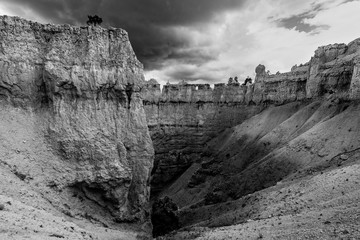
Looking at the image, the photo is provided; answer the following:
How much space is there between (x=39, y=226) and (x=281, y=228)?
17334mm

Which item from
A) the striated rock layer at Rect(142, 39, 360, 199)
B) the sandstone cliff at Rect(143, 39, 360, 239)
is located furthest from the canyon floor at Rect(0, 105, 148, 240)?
Answer: the striated rock layer at Rect(142, 39, 360, 199)

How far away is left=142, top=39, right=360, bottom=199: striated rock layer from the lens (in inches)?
2877

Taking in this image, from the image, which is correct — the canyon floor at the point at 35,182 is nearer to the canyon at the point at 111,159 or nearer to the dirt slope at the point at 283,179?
the canyon at the point at 111,159

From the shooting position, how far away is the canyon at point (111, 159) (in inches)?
967

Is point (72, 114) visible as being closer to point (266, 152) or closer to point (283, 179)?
point (283, 179)

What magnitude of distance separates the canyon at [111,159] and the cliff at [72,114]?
0.37 ft

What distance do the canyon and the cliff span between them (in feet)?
0.37

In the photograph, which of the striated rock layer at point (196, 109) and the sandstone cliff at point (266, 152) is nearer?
the sandstone cliff at point (266, 152)

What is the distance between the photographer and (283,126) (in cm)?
6006

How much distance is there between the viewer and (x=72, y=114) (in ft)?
112

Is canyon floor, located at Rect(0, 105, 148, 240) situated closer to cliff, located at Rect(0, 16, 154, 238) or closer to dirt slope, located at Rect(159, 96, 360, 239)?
cliff, located at Rect(0, 16, 154, 238)

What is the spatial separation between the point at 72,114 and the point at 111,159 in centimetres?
671

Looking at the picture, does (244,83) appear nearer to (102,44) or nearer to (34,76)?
(102,44)

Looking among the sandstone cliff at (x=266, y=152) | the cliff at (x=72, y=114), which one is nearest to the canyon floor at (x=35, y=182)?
the cliff at (x=72, y=114)
